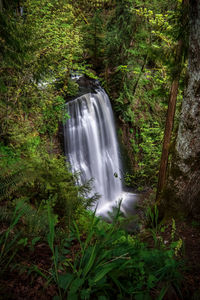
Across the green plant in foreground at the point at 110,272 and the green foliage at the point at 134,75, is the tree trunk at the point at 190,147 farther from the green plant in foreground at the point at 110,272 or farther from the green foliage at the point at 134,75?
the green foliage at the point at 134,75

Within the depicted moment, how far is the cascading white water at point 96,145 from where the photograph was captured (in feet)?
28.8

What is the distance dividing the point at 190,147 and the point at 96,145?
6967 mm

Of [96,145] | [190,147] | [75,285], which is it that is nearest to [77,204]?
[75,285]

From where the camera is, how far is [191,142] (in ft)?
10.4

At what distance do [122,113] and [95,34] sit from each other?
494 centimetres

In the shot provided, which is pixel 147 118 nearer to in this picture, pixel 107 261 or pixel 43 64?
pixel 43 64

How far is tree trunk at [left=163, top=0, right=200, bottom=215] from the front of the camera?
2.98 m

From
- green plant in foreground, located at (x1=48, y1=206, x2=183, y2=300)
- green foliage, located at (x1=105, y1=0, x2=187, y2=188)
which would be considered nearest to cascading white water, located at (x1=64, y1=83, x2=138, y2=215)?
green foliage, located at (x1=105, y1=0, x2=187, y2=188)

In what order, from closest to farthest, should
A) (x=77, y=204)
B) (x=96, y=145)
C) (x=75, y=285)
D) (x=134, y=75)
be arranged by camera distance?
(x=75, y=285) → (x=77, y=204) → (x=96, y=145) → (x=134, y=75)

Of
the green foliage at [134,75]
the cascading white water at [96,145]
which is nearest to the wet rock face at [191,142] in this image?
the cascading white water at [96,145]

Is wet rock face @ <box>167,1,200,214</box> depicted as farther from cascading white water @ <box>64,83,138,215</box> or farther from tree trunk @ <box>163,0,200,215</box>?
cascading white water @ <box>64,83,138,215</box>

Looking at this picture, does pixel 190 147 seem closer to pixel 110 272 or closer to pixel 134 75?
pixel 110 272

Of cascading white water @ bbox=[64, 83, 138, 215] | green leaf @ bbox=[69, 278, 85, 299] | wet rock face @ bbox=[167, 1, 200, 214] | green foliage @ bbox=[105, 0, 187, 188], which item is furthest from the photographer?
green foliage @ bbox=[105, 0, 187, 188]

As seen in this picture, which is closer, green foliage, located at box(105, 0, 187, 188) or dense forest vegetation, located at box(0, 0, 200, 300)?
dense forest vegetation, located at box(0, 0, 200, 300)
